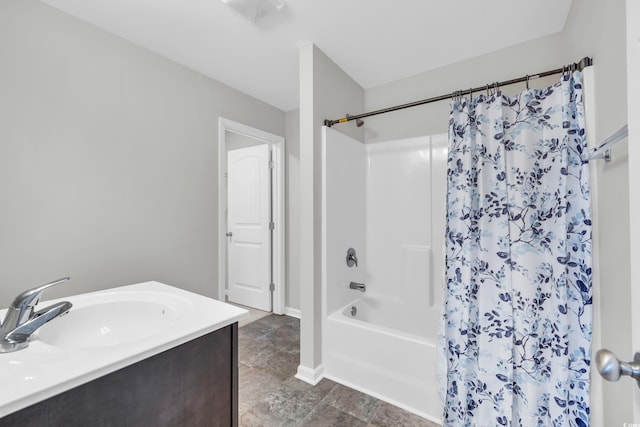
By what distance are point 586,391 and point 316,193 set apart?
1705mm

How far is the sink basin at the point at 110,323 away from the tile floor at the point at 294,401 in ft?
2.61

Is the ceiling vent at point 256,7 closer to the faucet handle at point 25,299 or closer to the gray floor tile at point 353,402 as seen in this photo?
the faucet handle at point 25,299

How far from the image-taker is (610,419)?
1116mm

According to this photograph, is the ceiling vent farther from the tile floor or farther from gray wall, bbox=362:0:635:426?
the tile floor

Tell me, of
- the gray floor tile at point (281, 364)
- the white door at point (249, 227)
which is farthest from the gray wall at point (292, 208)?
the gray floor tile at point (281, 364)

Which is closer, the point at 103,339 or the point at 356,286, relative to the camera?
the point at 103,339

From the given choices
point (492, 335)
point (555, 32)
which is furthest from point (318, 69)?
point (492, 335)

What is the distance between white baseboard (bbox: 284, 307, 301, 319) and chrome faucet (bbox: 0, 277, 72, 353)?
7.83 feet

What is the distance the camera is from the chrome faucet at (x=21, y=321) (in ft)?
2.68

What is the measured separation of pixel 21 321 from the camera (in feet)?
2.87

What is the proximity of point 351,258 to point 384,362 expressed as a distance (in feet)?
2.70

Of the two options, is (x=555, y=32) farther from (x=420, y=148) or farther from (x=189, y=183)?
(x=189, y=183)

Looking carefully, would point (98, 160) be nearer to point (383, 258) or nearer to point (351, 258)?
point (351, 258)

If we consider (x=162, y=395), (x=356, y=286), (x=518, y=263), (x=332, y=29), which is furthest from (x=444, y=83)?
(x=162, y=395)
